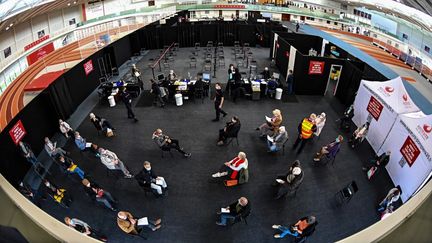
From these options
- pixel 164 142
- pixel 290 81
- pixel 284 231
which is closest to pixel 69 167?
pixel 164 142

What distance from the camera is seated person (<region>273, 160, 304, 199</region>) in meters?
6.13

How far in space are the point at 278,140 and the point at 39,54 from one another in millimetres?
14732

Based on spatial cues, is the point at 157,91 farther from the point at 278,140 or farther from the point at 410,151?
the point at 410,151

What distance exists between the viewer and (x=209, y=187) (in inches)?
273

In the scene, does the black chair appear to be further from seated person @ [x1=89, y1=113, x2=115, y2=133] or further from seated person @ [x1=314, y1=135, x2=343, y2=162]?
seated person @ [x1=89, y1=113, x2=115, y2=133]

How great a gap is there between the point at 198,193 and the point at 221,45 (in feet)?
→ 47.4

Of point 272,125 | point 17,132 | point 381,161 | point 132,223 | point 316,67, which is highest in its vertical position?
point 316,67

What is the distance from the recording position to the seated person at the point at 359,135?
26.0 feet

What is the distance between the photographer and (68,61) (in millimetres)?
10812

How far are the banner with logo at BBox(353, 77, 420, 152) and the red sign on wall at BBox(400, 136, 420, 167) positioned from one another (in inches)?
33.2

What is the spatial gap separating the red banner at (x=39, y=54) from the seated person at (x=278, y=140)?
13.3 metres

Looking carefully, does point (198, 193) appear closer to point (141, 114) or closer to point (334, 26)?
point (141, 114)

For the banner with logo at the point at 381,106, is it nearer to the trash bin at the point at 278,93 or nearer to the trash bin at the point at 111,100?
the trash bin at the point at 278,93

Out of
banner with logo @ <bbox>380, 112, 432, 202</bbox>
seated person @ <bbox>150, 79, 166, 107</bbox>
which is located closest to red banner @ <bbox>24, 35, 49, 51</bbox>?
seated person @ <bbox>150, 79, 166, 107</bbox>
